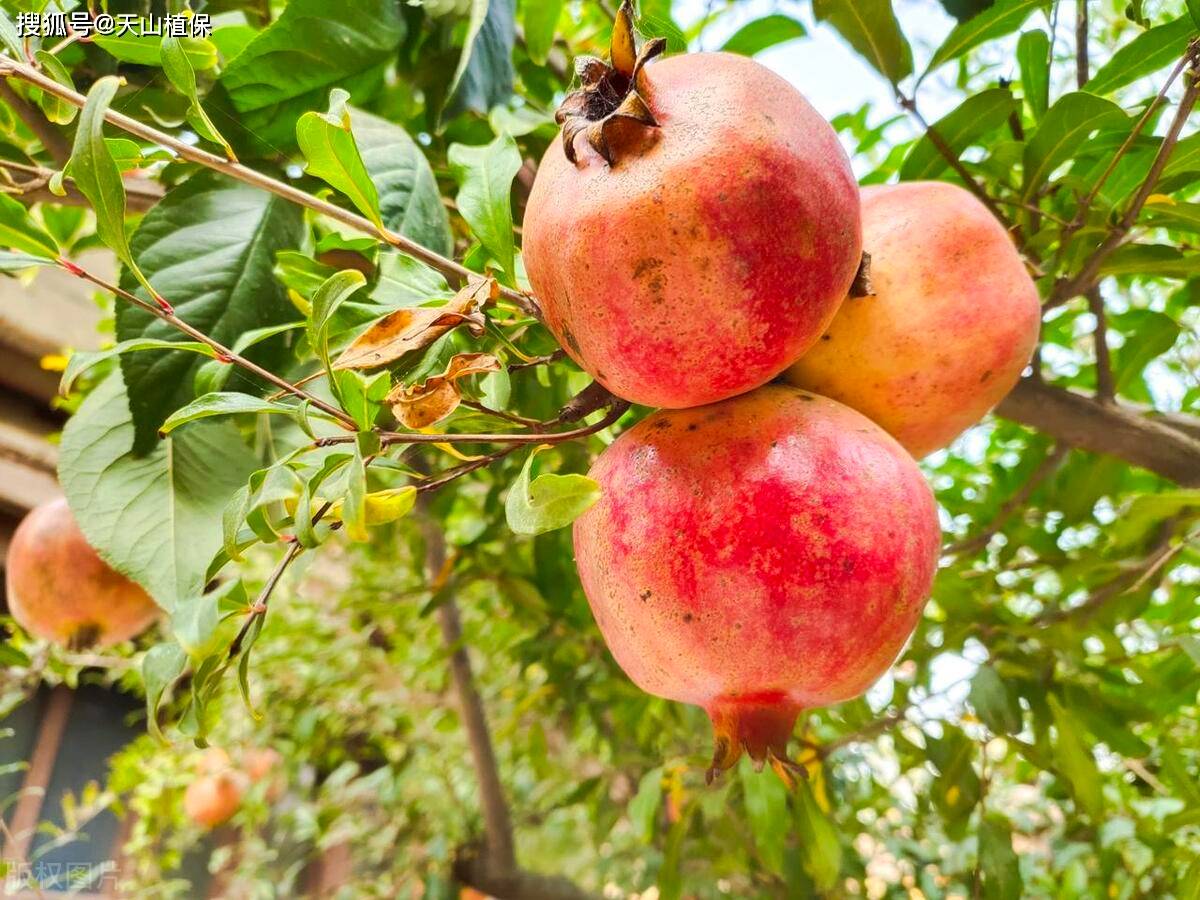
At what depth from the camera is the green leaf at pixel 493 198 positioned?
462 millimetres

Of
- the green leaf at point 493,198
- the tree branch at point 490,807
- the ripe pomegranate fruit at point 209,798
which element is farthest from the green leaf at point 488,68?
the ripe pomegranate fruit at point 209,798

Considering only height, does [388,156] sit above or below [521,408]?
above

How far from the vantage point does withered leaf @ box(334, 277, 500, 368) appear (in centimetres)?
37

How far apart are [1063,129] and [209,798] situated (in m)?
1.92

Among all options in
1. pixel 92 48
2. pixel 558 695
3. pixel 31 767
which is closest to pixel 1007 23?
pixel 92 48

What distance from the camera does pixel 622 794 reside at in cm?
176

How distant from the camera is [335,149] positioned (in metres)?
0.41

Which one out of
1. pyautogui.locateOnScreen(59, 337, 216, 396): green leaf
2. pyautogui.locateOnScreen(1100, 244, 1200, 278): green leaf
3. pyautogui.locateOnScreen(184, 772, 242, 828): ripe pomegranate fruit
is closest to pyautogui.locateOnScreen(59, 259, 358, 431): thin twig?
pyautogui.locateOnScreen(59, 337, 216, 396): green leaf

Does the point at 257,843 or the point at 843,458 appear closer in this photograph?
the point at 843,458

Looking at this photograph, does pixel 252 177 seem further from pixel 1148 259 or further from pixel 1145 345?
pixel 1145 345

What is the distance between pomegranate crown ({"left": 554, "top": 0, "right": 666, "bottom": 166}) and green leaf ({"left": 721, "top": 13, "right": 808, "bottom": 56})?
348mm

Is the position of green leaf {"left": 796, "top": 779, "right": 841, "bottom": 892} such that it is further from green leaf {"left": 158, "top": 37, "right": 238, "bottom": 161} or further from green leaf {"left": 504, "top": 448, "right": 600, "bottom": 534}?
green leaf {"left": 158, "top": 37, "right": 238, "bottom": 161}

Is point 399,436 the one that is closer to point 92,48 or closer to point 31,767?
point 92,48

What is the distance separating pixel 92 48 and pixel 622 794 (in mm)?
1521
